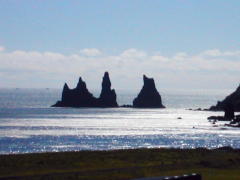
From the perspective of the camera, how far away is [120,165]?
53.2 m

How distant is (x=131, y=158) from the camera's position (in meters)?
60.2

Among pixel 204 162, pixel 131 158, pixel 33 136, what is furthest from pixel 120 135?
pixel 204 162

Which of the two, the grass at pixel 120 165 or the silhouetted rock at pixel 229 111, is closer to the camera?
the grass at pixel 120 165

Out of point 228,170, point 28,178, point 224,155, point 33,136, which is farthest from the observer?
point 33,136

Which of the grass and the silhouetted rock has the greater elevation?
the silhouetted rock

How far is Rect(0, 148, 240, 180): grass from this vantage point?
4091 cm

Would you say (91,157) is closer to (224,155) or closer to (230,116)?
(224,155)

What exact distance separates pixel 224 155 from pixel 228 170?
13.9 meters

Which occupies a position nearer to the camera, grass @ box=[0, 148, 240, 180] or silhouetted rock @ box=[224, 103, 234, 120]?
grass @ box=[0, 148, 240, 180]

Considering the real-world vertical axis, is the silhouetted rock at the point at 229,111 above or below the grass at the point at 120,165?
above

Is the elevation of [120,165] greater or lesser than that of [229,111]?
lesser

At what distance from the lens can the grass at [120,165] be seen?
40.9 meters

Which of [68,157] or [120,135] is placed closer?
[68,157]

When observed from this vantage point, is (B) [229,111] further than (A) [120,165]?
Yes
